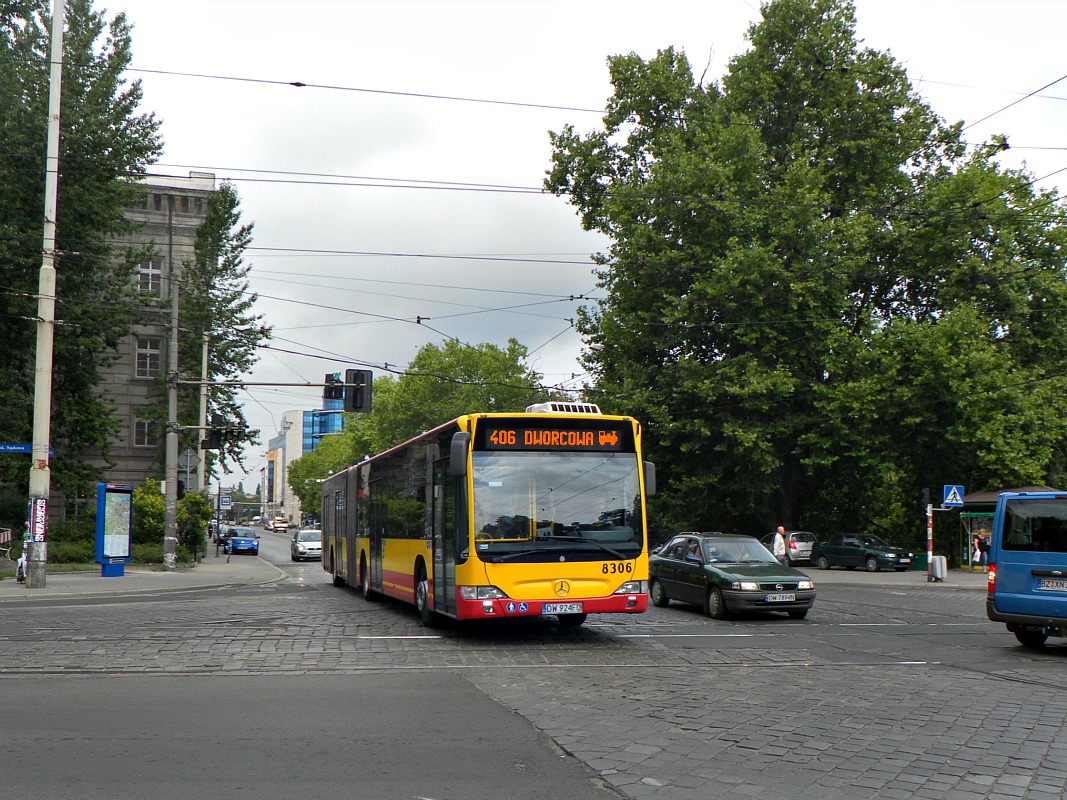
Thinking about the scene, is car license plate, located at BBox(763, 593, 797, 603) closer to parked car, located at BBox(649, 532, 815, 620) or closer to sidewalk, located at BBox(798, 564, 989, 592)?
parked car, located at BBox(649, 532, 815, 620)

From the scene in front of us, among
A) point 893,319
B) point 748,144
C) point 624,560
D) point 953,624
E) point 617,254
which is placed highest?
point 748,144

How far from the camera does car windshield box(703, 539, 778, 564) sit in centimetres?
1867

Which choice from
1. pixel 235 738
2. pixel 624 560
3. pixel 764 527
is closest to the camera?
pixel 235 738

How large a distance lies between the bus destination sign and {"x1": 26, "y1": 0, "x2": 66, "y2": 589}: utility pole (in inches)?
546

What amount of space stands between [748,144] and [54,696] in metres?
32.1

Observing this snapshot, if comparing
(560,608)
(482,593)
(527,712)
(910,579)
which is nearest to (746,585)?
(560,608)

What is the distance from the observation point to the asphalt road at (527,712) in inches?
248

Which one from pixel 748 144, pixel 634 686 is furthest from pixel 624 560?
pixel 748 144

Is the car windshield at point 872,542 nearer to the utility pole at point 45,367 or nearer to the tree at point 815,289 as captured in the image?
the tree at point 815,289

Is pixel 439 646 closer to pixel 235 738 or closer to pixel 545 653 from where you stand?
pixel 545 653

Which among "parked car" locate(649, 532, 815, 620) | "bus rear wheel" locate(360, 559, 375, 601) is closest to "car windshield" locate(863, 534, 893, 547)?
"parked car" locate(649, 532, 815, 620)

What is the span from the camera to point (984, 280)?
38.9m

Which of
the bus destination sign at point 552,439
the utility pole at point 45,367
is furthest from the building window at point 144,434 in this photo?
the bus destination sign at point 552,439

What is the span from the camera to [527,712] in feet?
28.5
